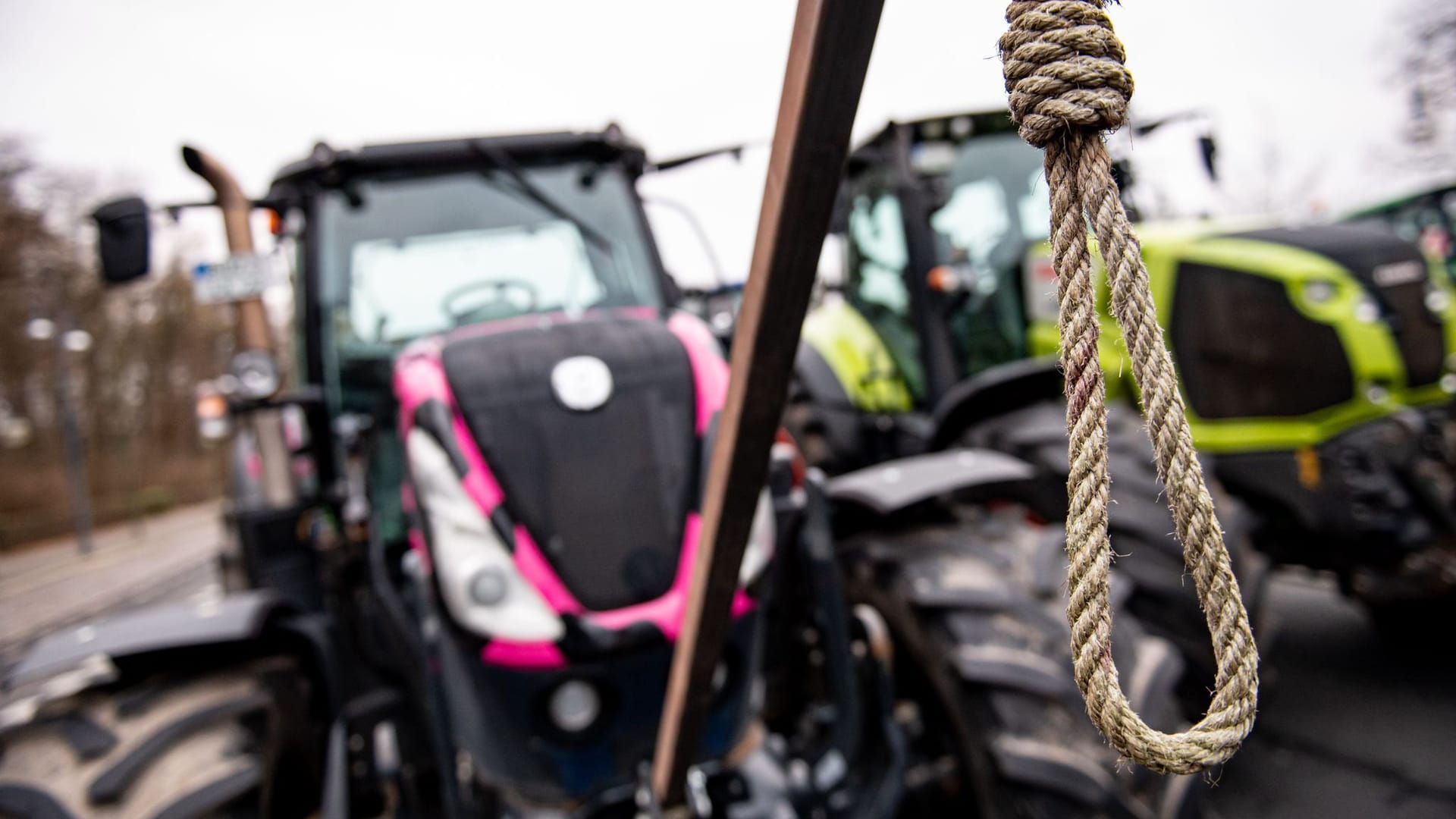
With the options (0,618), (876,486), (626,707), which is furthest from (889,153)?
(0,618)

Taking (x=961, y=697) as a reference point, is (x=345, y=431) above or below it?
above

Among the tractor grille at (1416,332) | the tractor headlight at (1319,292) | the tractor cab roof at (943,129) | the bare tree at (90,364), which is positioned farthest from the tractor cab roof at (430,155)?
the bare tree at (90,364)

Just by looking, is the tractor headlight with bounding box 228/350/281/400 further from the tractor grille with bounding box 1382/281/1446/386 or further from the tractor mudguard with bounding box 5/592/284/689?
the tractor grille with bounding box 1382/281/1446/386

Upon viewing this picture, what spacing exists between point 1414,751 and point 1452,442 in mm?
1519

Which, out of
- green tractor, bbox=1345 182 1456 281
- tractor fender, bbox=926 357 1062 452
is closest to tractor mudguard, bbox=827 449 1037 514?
tractor fender, bbox=926 357 1062 452

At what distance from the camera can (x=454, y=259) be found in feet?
9.49

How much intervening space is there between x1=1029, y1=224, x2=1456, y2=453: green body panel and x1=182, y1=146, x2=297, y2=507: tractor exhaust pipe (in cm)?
357

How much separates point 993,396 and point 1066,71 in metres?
3.17

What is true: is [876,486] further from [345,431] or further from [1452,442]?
[1452,442]

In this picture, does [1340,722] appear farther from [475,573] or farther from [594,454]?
[475,573]

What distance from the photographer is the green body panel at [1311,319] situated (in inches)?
151

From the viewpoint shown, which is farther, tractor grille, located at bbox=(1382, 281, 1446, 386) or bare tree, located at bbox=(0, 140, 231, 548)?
bare tree, located at bbox=(0, 140, 231, 548)

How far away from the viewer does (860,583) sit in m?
2.79

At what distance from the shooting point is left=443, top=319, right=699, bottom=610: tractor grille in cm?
195
